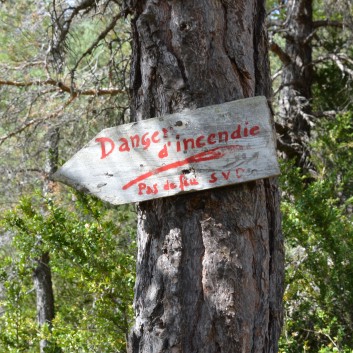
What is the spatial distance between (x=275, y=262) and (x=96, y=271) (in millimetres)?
2041

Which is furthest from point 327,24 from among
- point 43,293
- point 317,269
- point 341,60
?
point 43,293

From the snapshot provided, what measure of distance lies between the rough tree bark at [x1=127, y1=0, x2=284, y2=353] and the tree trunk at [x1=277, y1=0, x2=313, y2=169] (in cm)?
544

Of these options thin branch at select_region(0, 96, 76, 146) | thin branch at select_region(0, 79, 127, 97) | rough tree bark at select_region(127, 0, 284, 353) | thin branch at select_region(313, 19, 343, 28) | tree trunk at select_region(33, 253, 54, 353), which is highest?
thin branch at select_region(313, 19, 343, 28)

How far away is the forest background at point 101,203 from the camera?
12.7ft

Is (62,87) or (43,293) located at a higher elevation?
(62,87)

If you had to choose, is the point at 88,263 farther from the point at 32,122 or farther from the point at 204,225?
the point at 32,122

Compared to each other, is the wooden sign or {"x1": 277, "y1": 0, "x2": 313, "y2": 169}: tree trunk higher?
{"x1": 277, "y1": 0, "x2": 313, "y2": 169}: tree trunk

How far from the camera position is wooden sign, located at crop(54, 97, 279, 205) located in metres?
1.86

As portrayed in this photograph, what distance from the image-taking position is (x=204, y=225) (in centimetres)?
185

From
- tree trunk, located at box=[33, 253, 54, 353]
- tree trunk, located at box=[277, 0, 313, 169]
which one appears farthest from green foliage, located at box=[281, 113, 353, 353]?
tree trunk, located at box=[33, 253, 54, 353]

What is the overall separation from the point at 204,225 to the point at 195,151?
0.23m

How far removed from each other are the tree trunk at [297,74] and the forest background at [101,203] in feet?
0.05

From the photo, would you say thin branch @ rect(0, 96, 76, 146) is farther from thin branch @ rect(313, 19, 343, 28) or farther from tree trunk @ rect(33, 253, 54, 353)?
thin branch @ rect(313, 19, 343, 28)

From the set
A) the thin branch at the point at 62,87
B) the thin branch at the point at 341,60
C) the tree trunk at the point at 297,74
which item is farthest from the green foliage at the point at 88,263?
the thin branch at the point at 341,60
